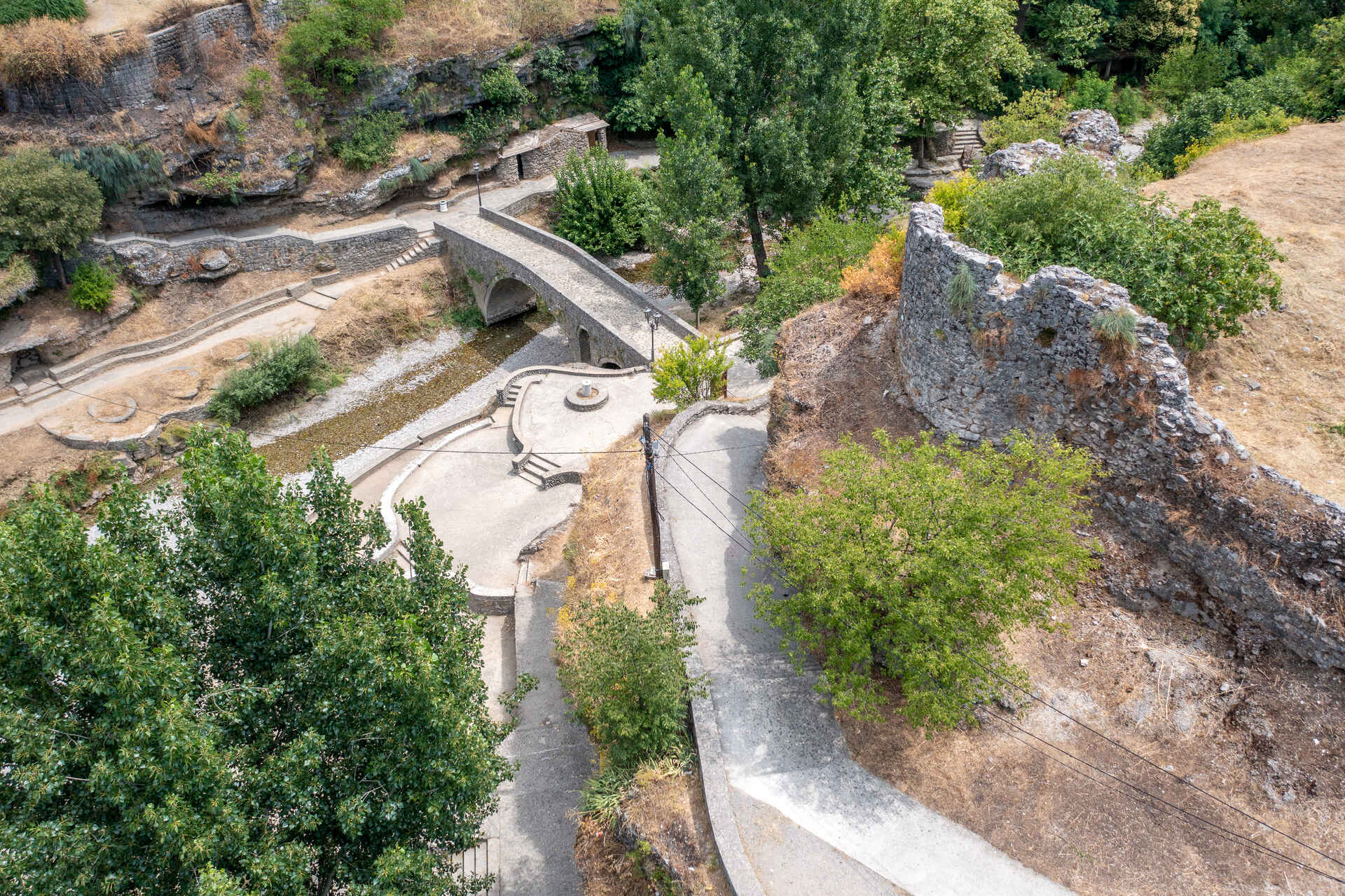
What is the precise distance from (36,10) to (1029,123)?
36.1m

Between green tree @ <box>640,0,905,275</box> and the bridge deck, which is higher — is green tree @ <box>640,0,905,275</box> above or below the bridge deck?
above

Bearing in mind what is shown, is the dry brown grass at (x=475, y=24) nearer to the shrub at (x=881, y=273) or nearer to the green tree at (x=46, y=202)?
the green tree at (x=46, y=202)

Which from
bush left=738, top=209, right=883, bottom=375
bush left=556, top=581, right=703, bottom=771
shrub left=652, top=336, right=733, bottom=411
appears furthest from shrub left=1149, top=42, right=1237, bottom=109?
bush left=556, top=581, right=703, bottom=771

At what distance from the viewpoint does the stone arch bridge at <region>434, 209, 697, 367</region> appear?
2920 cm

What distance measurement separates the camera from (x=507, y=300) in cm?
3525

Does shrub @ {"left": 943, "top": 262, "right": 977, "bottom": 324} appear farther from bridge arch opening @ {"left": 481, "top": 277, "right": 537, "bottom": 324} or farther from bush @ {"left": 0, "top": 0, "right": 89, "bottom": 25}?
bush @ {"left": 0, "top": 0, "right": 89, "bottom": 25}

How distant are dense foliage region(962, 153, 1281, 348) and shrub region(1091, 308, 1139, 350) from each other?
166cm

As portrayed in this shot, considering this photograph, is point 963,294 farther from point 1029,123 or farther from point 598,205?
point 598,205

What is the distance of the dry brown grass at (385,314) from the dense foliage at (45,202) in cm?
861

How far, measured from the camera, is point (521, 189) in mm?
39219

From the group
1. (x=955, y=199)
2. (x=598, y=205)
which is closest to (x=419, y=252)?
(x=598, y=205)

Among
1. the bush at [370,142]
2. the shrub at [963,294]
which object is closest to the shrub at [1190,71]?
the shrub at [963,294]

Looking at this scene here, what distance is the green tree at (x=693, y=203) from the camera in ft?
86.1

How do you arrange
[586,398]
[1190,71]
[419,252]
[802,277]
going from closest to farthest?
[802,277] < [586,398] < [419,252] < [1190,71]
